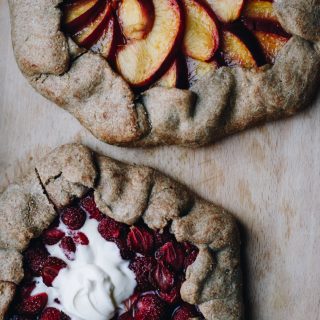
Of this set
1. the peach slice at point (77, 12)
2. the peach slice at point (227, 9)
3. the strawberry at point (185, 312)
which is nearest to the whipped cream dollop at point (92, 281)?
the strawberry at point (185, 312)

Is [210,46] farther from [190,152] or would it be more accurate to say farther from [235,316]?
[235,316]

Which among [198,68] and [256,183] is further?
[256,183]

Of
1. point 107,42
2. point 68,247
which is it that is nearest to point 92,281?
point 68,247

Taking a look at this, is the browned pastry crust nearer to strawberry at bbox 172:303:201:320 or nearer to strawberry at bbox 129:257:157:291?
strawberry at bbox 172:303:201:320

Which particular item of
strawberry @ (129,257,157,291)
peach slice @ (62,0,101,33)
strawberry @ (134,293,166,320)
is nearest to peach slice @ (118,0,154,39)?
peach slice @ (62,0,101,33)

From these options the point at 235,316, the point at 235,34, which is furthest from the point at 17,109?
the point at 235,316

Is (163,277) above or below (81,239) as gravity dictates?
below

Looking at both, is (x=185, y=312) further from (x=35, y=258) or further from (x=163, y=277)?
(x=35, y=258)

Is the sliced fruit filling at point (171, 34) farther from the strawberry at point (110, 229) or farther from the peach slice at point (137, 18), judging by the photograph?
the strawberry at point (110, 229)
